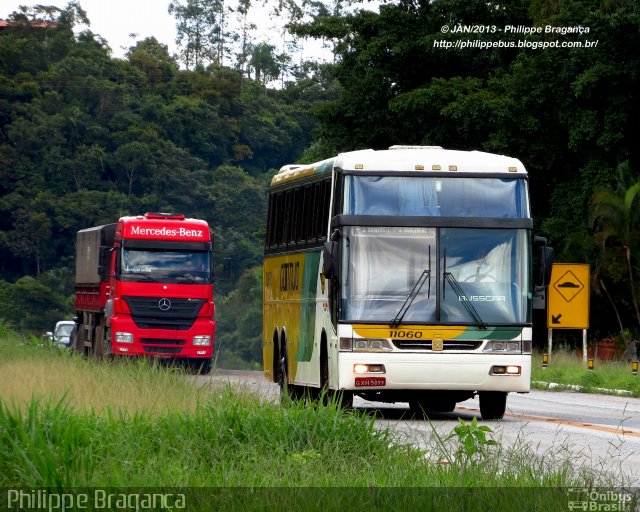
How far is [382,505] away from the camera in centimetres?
932

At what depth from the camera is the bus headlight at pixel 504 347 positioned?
61.9 feet

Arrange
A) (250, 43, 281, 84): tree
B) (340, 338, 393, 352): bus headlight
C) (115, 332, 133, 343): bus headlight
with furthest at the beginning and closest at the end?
(250, 43, 281, 84): tree → (115, 332, 133, 343): bus headlight → (340, 338, 393, 352): bus headlight

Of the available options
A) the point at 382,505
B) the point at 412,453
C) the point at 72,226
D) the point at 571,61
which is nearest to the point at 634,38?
the point at 571,61

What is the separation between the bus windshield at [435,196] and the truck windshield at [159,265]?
14807 mm

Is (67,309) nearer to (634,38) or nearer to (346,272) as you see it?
(634,38)

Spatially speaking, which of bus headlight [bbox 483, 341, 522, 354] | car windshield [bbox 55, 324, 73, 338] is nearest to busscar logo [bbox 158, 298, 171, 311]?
bus headlight [bbox 483, 341, 522, 354]

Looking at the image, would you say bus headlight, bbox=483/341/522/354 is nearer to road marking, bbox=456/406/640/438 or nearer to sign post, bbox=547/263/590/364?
road marking, bbox=456/406/640/438

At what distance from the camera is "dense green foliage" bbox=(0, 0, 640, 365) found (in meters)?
40.4

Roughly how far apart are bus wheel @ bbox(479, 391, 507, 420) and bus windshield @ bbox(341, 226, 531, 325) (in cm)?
130

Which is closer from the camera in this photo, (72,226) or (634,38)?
(634,38)

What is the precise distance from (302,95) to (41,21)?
84.0 feet

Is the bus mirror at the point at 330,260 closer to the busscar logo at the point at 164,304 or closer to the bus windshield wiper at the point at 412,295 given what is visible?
the bus windshield wiper at the point at 412,295

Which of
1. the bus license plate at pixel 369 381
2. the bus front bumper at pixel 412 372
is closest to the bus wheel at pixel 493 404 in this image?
the bus front bumper at pixel 412 372

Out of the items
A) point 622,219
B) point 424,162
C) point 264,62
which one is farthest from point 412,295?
point 264,62
